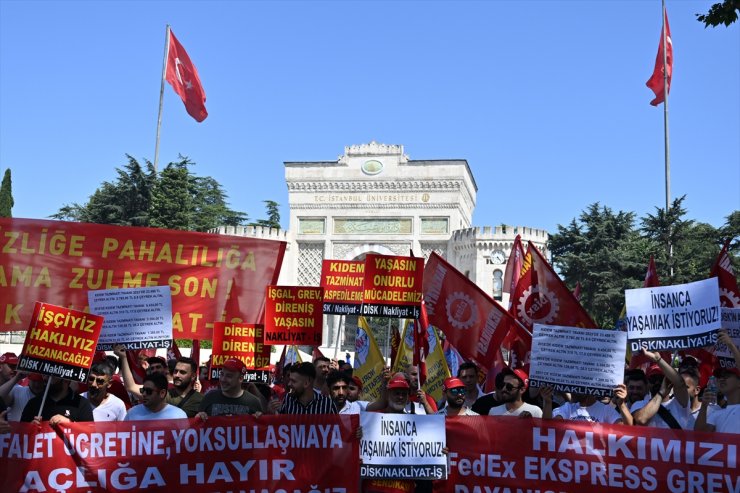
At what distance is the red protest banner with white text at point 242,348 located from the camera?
866 cm

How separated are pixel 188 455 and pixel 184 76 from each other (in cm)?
2839

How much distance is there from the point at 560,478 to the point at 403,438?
1128mm

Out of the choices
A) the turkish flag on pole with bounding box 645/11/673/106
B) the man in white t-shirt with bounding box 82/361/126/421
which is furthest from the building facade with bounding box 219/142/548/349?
the man in white t-shirt with bounding box 82/361/126/421

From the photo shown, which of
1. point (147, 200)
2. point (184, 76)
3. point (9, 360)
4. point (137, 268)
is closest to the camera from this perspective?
point (137, 268)

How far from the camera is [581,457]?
6109mm

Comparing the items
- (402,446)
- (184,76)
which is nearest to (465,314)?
(402,446)

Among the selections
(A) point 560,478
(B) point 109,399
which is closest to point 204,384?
(B) point 109,399

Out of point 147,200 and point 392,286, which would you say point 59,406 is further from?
point 147,200

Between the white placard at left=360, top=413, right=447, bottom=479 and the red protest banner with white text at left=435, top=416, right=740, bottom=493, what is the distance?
0.27 m

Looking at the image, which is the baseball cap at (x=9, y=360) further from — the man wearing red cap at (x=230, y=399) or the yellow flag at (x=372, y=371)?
the yellow flag at (x=372, y=371)

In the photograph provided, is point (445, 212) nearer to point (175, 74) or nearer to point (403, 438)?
point (175, 74)

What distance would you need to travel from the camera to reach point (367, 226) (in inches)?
2094

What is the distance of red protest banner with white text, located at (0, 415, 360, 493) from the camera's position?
5.85 metres

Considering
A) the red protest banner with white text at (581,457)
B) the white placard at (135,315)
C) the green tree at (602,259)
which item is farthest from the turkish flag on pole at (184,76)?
the red protest banner with white text at (581,457)
